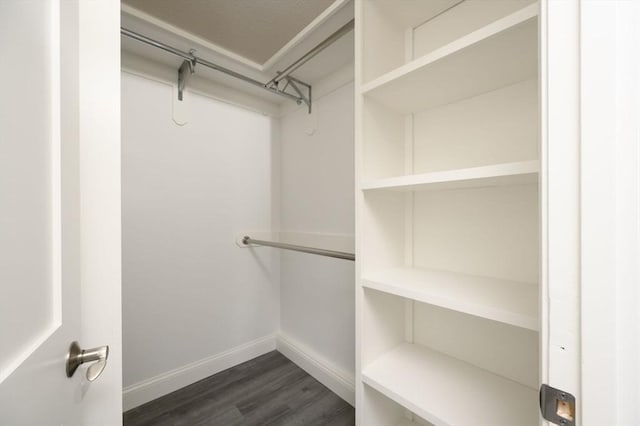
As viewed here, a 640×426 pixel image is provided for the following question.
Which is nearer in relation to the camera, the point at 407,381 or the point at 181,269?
the point at 407,381

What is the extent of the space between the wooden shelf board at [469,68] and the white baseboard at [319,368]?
A: 5.01 ft

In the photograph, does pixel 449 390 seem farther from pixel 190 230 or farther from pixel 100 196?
pixel 190 230

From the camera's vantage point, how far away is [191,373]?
160cm

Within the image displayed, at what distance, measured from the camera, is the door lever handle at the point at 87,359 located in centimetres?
43

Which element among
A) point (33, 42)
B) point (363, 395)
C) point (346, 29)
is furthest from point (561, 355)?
point (346, 29)

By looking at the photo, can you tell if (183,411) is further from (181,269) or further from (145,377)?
(181,269)

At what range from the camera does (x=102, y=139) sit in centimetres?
54

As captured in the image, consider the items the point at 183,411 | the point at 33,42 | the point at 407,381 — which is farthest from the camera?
the point at 183,411

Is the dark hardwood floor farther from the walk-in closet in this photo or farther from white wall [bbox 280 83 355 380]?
white wall [bbox 280 83 355 380]

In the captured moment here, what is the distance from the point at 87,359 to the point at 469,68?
1187 millimetres

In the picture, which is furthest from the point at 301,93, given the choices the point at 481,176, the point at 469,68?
the point at 481,176

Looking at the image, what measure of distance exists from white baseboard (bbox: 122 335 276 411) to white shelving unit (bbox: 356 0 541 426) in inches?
47.2

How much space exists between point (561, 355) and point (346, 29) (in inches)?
53.9

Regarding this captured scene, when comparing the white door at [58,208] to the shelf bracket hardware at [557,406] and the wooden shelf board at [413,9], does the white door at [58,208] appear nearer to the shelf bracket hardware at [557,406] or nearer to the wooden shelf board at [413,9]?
the shelf bracket hardware at [557,406]
